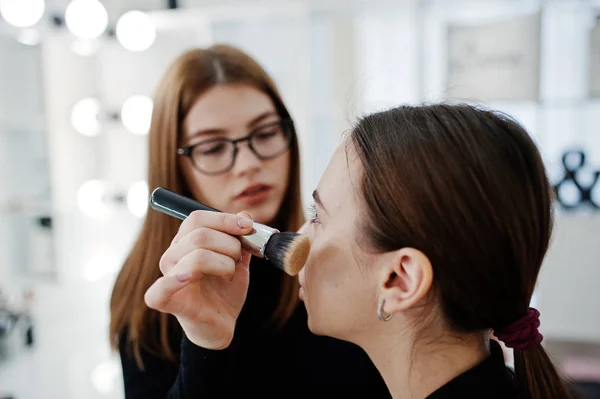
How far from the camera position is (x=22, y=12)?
1.11m

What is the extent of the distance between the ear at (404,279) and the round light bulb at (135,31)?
45.6 inches

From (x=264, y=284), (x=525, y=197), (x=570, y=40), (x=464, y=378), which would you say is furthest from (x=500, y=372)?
(x=570, y=40)

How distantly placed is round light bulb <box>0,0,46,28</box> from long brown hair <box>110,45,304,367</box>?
1.80 ft

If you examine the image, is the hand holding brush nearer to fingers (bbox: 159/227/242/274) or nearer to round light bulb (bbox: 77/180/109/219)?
fingers (bbox: 159/227/242/274)

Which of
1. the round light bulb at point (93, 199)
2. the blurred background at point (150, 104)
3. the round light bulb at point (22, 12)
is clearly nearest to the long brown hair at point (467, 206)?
the blurred background at point (150, 104)

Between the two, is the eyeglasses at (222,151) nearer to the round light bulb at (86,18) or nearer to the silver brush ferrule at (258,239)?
the silver brush ferrule at (258,239)

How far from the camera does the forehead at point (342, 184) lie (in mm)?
547

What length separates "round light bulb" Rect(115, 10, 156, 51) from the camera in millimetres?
1392

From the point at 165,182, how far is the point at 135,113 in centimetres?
72

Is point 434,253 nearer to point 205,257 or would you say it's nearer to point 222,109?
point 205,257

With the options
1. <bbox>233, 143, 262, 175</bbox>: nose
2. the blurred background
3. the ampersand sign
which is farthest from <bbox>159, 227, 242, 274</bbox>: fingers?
the ampersand sign

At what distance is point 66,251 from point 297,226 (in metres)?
0.76

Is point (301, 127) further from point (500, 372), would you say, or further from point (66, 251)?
point (500, 372)

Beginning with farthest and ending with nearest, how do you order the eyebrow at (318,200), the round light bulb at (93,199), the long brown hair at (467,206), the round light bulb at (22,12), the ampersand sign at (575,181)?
the ampersand sign at (575,181), the round light bulb at (93,199), the round light bulb at (22,12), the eyebrow at (318,200), the long brown hair at (467,206)
